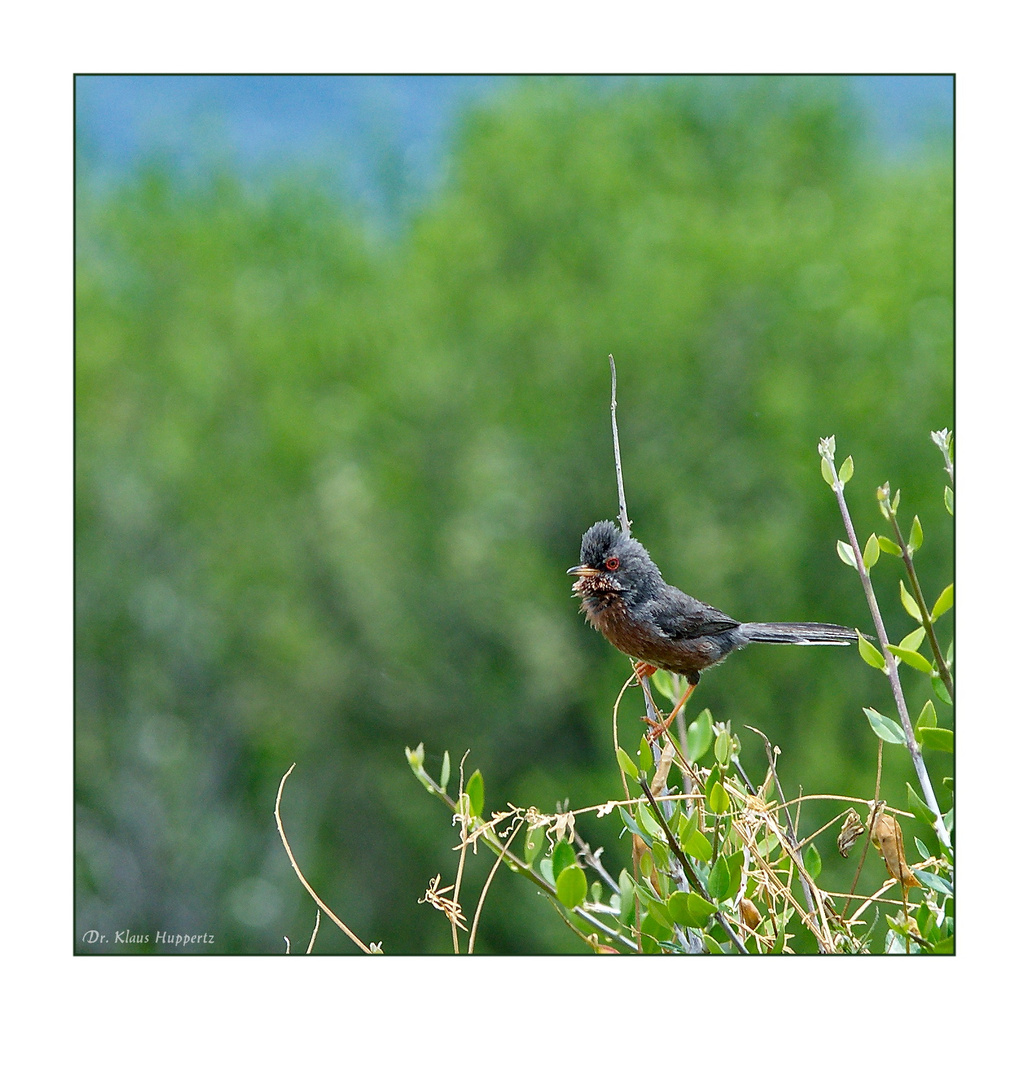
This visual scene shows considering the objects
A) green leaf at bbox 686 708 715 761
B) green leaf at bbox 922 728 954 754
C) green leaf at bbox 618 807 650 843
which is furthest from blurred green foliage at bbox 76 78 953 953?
green leaf at bbox 922 728 954 754

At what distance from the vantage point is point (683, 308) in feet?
21.7

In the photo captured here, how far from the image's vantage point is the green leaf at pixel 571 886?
136 centimetres

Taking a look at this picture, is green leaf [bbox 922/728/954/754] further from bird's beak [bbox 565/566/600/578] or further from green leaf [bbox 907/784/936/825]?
bird's beak [bbox 565/566/600/578]

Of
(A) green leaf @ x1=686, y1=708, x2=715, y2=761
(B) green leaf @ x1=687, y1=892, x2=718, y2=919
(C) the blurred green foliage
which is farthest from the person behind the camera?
(C) the blurred green foliage

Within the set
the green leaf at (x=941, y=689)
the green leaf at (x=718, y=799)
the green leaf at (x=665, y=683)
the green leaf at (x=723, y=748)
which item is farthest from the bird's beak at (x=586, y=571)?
the green leaf at (x=941, y=689)

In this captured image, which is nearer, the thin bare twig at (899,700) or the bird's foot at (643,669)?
the thin bare twig at (899,700)

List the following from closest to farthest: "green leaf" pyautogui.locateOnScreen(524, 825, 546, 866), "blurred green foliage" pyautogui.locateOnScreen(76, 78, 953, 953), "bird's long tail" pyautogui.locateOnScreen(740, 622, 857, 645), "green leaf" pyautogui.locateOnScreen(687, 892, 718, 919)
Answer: "green leaf" pyautogui.locateOnScreen(687, 892, 718, 919) < "green leaf" pyautogui.locateOnScreen(524, 825, 546, 866) < "bird's long tail" pyautogui.locateOnScreen(740, 622, 857, 645) < "blurred green foliage" pyautogui.locateOnScreen(76, 78, 953, 953)

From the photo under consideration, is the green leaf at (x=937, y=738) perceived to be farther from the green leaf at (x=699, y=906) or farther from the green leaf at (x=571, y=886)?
the green leaf at (x=571, y=886)

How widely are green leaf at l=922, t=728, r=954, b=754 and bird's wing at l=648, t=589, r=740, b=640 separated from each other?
50 cm

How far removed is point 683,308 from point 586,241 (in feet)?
3.94

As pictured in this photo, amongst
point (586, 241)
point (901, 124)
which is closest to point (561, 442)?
point (586, 241)

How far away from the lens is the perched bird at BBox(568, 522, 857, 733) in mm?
1752

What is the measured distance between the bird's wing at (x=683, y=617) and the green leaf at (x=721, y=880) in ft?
1.69

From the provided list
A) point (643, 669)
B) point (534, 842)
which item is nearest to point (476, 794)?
point (534, 842)
